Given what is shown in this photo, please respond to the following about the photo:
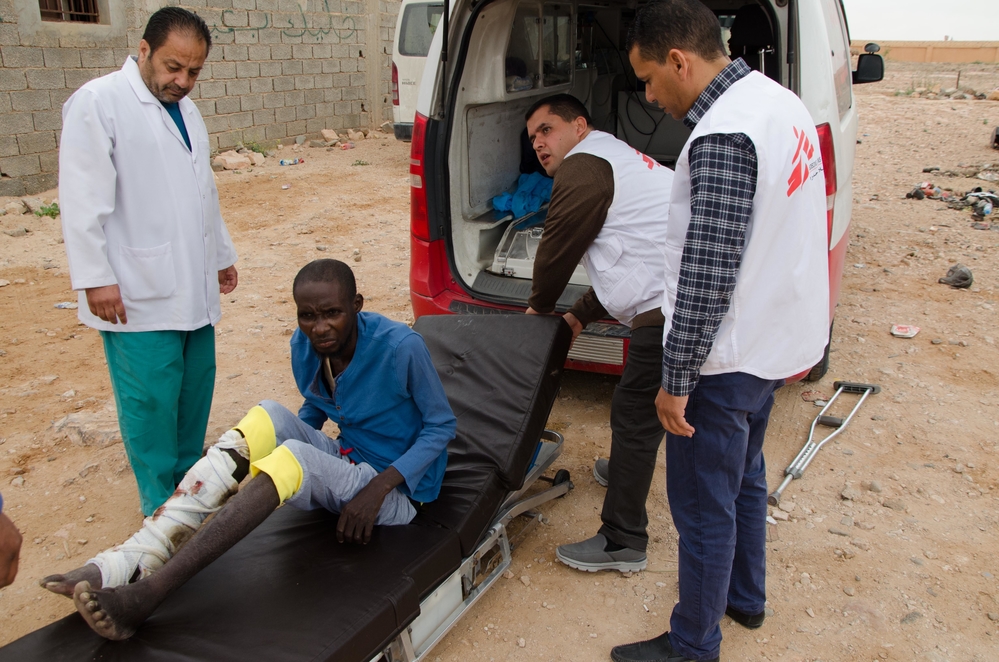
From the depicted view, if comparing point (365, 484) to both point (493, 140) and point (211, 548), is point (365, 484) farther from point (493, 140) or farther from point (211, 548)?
point (493, 140)

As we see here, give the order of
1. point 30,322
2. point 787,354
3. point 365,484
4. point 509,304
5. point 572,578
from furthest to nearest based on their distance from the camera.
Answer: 1. point 30,322
2. point 509,304
3. point 572,578
4. point 365,484
5. point 787,354

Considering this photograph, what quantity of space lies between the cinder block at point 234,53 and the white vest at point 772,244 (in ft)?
31.7

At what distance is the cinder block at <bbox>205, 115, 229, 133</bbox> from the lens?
10107 millimetres

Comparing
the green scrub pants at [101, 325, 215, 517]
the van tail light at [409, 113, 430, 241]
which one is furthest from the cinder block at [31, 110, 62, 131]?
the green scrub pants at [101, 325, 215, 517]

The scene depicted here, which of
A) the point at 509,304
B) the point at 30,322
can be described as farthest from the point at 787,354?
the point at 30,322

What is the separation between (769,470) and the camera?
339 centimetres

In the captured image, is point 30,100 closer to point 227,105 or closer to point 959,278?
point 227,105

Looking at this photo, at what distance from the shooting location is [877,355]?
14.9 feet

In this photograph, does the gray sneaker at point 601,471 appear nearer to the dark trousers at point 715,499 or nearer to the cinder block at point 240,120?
the dark trousers at point 715,499

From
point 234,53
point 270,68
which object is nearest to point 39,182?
point 234,53

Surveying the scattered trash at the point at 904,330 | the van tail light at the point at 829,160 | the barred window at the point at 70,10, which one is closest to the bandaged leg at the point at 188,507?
the van tail light at the point at 829,160

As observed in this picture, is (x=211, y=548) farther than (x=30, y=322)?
No

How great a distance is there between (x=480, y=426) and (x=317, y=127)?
10325 millimetres

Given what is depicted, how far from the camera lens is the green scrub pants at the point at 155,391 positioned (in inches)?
110
